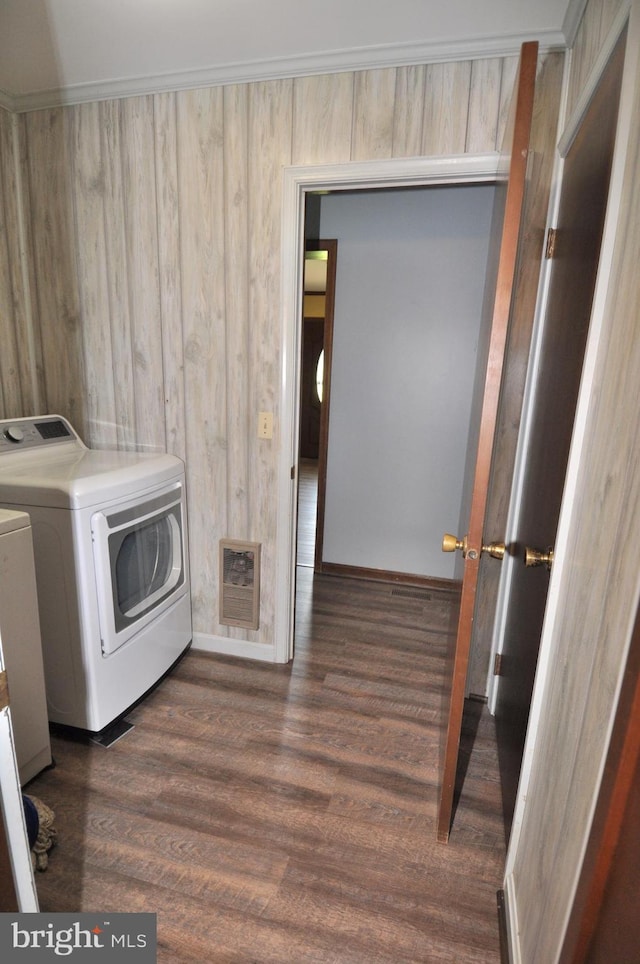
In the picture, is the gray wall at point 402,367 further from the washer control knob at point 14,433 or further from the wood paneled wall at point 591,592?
→ the washer control knob at point 14,433

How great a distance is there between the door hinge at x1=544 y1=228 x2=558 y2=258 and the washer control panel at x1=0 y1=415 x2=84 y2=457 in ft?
7.00

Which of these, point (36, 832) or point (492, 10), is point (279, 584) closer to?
point (36, 832)

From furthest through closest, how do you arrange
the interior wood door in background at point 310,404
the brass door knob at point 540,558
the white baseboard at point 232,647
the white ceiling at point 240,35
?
the interior wood door in background at point 310,404 < the white baseboard at point 232,647 < the white ceiling at point 240,35 < the brass door knob at point 540,558

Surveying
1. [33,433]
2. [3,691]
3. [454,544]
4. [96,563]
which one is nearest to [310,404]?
[33,433]

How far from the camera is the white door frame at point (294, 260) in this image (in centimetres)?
183

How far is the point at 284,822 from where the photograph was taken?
1562mm

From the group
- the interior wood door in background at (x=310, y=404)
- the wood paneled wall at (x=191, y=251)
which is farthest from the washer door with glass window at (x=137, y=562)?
the interior wood door in background at (x=310, y=404)

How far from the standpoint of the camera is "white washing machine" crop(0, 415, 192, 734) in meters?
1.68

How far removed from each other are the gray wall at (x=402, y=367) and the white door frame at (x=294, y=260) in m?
1.14

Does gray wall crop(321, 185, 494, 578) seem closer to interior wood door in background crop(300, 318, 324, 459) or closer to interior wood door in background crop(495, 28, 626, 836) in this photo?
interior wood door in background crop(495, 28, 626, 836)

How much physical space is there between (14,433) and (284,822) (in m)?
1.80

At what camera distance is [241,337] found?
217cm

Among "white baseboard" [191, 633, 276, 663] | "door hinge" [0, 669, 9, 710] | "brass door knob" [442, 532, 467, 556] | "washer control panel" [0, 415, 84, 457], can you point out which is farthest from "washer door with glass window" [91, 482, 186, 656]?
"brass door knob" [442, 532, 467, 556]

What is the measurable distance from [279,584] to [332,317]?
6.07 ft
